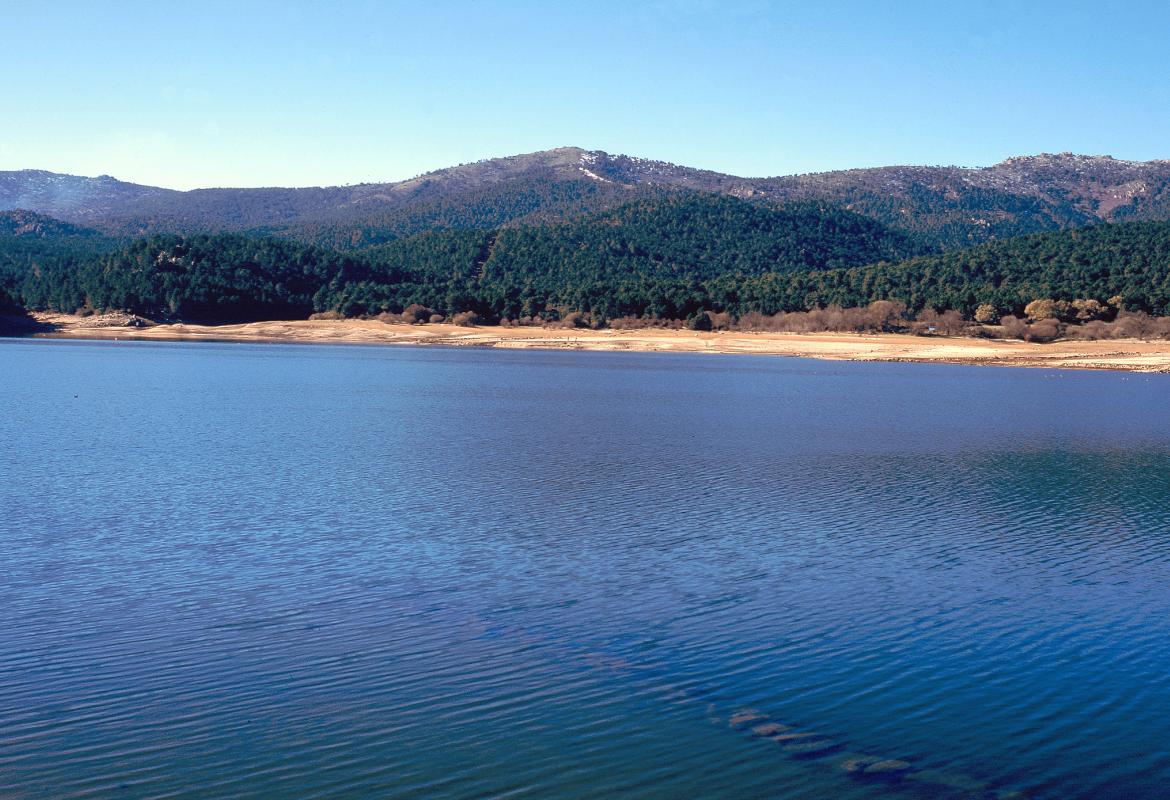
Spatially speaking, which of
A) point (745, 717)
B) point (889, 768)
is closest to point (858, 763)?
point (889, 768)

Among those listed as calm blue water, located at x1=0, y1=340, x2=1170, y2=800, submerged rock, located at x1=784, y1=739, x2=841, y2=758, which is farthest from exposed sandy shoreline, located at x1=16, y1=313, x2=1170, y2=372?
submerged rock, located at x1=784, y1=739, x2=841, y2=758

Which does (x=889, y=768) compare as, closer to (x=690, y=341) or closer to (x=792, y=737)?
(x=792, y=737)

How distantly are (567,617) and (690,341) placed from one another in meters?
90.8

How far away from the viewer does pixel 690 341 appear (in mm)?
102438

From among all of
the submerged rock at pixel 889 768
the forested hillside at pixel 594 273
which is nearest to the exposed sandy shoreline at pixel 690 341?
the forested hillside at pixel 594 273

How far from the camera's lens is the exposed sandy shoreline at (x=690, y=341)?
280ft

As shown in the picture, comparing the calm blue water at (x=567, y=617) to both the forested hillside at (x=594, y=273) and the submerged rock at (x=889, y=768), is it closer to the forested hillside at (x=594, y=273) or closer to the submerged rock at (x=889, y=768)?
the submerged rock at (x=889, y=768)

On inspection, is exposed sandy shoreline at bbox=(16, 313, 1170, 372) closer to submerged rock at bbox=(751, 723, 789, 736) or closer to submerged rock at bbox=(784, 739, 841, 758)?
submerged rock at bbox=(751, 723, 789, 736)

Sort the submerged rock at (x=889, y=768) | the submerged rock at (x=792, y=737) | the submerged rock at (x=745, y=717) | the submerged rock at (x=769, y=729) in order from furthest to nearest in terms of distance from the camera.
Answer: the submerged rock at (x=745, y=717), the submerged rock at (x=769, y=729), the submerged rock at (x=792, y=737), the submerged rock at (x=889, y=768)

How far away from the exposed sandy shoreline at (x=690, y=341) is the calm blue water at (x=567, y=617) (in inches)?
2304

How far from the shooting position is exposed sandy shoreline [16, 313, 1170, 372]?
85250mm

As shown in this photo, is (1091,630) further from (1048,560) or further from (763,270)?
(763,270)

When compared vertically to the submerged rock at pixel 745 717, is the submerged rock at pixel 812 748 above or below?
below

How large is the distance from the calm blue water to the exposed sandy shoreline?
58.5m
